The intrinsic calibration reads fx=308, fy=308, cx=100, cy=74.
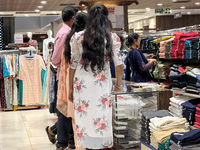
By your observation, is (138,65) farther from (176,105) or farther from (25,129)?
(25,129)

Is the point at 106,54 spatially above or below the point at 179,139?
above

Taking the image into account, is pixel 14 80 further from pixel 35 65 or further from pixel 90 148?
pixel 90 148

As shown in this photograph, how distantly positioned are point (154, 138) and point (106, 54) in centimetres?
91

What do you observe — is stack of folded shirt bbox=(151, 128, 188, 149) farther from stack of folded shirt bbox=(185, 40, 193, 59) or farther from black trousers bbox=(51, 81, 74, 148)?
stack of folded shirt bbox=(185, 40, 193, 59)

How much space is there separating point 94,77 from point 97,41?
1.07 ft

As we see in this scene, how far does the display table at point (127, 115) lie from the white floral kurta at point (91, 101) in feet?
1.05

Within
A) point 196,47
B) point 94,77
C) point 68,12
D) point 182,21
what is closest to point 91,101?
point 94,77

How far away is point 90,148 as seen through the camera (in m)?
2.89

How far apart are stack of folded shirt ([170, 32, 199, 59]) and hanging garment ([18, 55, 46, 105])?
3.62 metres

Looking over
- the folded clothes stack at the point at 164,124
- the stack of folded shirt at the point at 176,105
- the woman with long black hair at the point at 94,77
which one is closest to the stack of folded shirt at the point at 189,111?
the stack of folded shirt at the point at 176,105

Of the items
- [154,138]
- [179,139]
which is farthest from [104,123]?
[179,139]

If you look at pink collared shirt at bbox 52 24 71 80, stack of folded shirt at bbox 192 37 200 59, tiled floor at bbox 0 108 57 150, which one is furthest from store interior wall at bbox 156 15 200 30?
pink collared shirt at bbox 52 24 71 80

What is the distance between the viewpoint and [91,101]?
9.25 ft

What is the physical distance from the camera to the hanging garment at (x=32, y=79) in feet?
23.4
